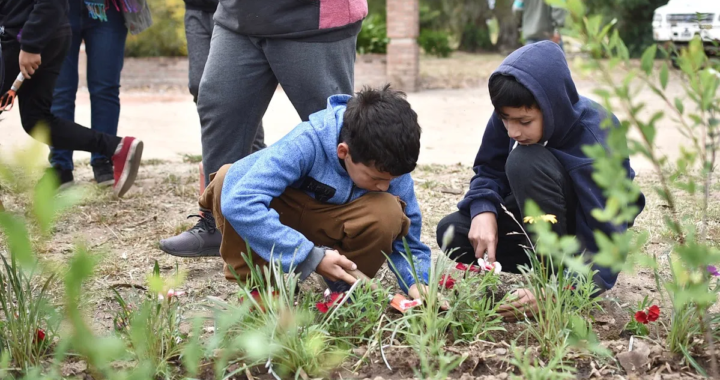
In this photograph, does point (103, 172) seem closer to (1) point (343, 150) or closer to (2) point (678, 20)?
(1) point (343, 150)

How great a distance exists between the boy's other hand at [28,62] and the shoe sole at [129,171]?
67cm

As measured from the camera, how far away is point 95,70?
4336 mm

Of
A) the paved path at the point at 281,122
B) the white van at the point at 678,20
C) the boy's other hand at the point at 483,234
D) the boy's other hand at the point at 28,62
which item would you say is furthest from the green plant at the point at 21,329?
the white van at the point at 678,20

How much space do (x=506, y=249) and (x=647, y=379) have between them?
98cm

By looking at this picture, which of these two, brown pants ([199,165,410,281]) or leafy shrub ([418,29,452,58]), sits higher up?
brown pants ([199,165,410,281])

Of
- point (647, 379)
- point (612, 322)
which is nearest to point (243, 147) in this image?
point (612, 322)

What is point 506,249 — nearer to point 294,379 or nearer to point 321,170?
point 321,170

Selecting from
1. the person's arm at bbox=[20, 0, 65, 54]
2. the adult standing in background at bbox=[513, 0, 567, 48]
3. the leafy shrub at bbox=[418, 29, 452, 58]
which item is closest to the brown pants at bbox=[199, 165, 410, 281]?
the person's arm at bbox=[20, 0, 65, 54]

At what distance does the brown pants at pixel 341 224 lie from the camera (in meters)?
2.38

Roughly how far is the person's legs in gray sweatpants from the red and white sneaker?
1.33 m

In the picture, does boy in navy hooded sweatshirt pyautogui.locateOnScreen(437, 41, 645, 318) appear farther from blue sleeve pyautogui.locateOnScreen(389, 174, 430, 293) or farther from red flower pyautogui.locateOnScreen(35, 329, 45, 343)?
red flower pyautogui.locateOnScreen(35, 329, 45, 343)

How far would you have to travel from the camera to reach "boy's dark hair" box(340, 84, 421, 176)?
2195 millimetres

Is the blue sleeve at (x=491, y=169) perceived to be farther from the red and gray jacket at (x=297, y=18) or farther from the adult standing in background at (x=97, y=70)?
the adult standing in background at (x=97, y=70)

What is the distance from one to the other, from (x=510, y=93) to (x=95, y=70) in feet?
→ 9.09
